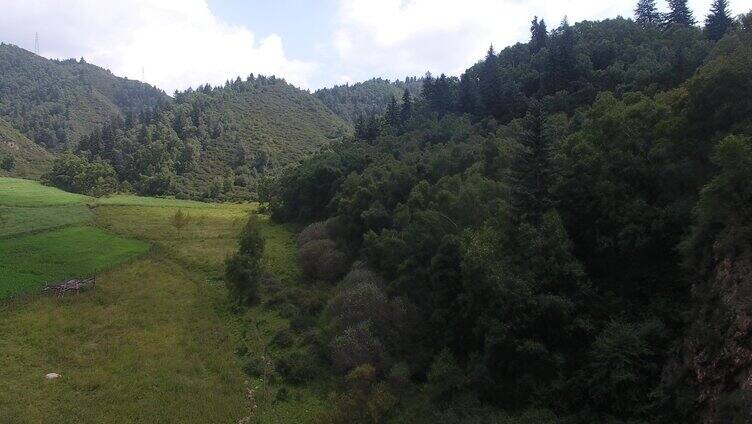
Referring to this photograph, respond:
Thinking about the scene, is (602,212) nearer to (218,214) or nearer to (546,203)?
(546,203)

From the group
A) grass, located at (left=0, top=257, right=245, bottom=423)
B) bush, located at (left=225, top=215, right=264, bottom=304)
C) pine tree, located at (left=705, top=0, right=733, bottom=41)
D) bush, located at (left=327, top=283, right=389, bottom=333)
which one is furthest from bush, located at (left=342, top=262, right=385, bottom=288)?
pine tree, located at (left=705, top=0, right=733, bottom=41)

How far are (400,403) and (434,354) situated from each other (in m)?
4.89

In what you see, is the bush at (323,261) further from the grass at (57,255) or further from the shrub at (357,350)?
the grass at (57,255)

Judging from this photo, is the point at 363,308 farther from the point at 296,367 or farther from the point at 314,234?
the point at 314,234

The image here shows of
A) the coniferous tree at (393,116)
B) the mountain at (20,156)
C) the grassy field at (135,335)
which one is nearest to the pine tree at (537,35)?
the coniferous tree at (393,116)

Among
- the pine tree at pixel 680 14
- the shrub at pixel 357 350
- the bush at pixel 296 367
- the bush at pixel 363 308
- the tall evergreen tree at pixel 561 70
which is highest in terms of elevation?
the pine tree at pixel 680 14

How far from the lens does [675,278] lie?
2578 cm

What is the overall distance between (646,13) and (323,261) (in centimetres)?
9812

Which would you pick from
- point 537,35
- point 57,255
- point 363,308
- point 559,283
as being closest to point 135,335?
point 363,308

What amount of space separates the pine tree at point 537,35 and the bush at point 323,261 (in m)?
74.9

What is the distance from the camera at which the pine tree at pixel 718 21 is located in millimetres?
69562

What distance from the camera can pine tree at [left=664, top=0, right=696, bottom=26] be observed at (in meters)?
91.9

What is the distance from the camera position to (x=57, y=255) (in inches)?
2266

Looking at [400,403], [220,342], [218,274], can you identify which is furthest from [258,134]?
[400,403]
